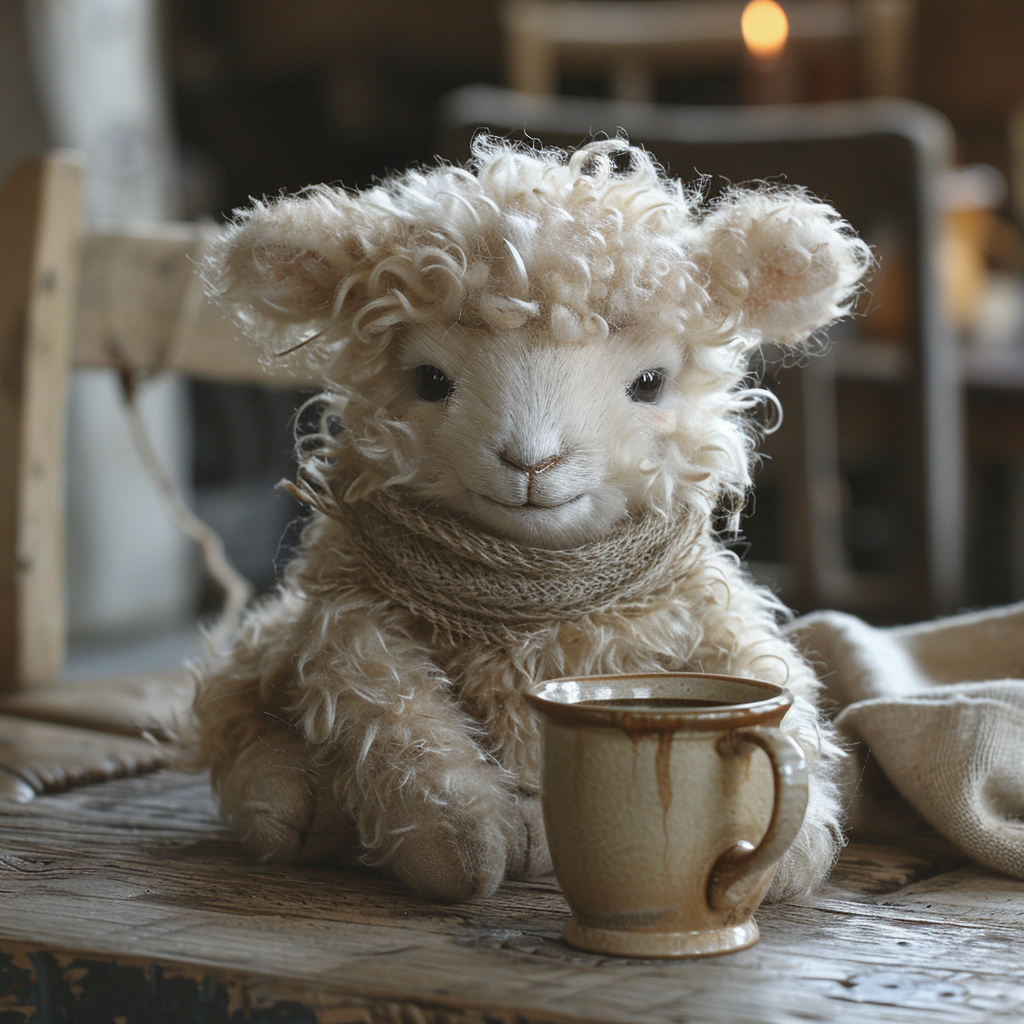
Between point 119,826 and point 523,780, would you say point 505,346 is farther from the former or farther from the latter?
point 119,826

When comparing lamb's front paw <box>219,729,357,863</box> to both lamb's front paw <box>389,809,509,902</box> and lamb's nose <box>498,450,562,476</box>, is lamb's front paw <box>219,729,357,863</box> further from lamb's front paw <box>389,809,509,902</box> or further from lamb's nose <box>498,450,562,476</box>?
lamb's nose <box>498,450,562,476</box>

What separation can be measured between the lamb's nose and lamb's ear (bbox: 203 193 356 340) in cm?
14

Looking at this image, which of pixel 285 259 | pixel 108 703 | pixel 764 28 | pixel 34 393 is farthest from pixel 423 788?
pixel 764 28

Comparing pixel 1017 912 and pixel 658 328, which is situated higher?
pixel 658 328

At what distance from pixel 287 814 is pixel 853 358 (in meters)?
1.37

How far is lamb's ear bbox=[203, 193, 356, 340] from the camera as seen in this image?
644 millimetres

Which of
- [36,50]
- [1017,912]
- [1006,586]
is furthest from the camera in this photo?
[1006,586]

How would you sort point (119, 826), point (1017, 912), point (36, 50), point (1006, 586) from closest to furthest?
point (1017, 912) < point (119, 826) < point (36, 50) < point (1006, 586)

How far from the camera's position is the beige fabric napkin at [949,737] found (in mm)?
641

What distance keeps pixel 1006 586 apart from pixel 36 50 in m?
2.02

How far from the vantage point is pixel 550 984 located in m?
0.47

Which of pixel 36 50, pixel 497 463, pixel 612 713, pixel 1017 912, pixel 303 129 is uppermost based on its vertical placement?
pixel 303 129

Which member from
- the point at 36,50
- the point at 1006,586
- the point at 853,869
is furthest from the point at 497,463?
the point at 1006,586

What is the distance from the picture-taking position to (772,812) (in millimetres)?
490
